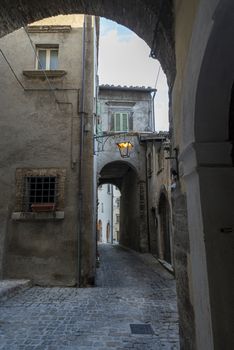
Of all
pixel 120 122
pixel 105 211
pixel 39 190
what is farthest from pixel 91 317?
pixel 105 211

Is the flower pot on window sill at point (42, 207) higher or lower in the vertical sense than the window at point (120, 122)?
lower

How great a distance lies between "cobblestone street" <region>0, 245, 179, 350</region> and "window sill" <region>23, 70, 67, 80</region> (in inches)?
221

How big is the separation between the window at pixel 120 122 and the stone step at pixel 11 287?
38.6 feet

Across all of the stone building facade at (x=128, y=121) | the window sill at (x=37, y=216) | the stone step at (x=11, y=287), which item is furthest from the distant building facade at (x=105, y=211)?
the stone step at (x=11, y=287)

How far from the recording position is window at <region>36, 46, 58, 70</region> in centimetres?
830

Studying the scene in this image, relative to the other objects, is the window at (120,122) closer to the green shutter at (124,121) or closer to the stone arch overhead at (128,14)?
the green shutter at (124,121)

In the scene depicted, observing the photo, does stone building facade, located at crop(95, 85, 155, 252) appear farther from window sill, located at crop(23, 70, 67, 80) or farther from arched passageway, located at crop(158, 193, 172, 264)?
window sill, located at crop(23, 70, 67, 80)

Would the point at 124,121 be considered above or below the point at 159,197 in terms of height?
above

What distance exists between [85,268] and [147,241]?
7450 mm

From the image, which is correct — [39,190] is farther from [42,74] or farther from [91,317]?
[91,317]

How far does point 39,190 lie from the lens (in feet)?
24.2

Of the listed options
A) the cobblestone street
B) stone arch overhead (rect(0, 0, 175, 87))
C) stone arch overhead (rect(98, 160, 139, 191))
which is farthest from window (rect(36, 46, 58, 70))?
stone arch overhead (rect(98, 160, 139, 191))

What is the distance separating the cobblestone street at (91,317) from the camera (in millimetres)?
3479

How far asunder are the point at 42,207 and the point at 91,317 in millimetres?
3323
